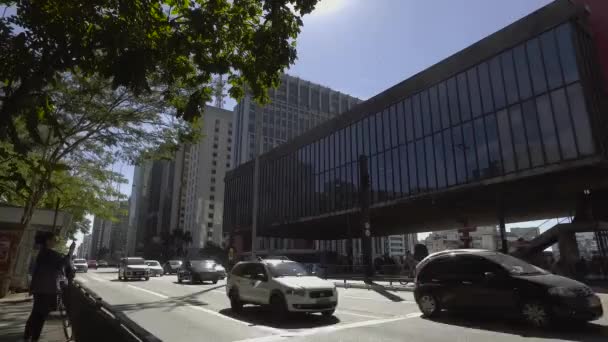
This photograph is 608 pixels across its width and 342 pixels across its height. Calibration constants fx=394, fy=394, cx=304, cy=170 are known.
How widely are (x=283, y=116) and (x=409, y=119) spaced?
69.0 metres

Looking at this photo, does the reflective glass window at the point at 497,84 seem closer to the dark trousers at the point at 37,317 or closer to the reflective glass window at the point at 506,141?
the reflective glass window at the point at 506,141

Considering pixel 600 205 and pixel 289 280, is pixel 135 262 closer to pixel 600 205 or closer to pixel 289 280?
pixel 289 280

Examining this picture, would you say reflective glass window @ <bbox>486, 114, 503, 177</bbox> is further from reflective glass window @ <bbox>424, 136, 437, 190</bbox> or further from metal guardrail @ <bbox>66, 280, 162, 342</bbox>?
metal guardrail @ <bbox>66, 280, 162, 342</bbox>

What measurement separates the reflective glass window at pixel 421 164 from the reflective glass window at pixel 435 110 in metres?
2.12

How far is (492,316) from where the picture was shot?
9930 mm

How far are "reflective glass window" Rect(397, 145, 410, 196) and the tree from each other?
3314 centimetres

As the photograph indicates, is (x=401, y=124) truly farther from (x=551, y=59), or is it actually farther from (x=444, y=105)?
(x=551, y=59)

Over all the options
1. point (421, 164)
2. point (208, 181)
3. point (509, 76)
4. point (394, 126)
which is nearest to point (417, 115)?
point (394, 126)

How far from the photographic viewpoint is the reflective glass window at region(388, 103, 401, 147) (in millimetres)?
39625

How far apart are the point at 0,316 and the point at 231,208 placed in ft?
214

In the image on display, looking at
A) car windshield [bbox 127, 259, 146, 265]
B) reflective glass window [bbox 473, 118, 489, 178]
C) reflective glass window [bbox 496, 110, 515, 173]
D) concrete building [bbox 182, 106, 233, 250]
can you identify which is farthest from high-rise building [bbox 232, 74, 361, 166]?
reflective glass window [bbox 496, 110, 515, 173]

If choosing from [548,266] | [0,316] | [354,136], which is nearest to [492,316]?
[0,316]

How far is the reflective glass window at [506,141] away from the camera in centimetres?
2884

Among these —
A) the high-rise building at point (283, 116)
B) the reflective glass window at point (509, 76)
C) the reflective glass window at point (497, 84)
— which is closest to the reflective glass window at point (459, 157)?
the reflective glass window at point (497, 84)
